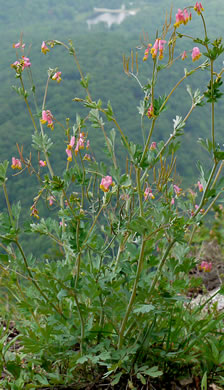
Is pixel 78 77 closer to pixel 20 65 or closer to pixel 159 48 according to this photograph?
pixel 20 65

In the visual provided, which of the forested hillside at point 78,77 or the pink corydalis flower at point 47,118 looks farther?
the forested hillside at point 78,77

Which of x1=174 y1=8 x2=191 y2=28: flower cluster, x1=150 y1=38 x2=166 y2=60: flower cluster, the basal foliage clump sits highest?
x1=174 y1=8 x2=191 y2=28: flower cluster

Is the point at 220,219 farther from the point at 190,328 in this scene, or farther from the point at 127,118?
the point at 127,118

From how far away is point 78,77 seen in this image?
3266 cm

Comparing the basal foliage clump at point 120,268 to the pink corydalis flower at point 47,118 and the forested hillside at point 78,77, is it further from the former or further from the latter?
the forested hillside at point 78,77

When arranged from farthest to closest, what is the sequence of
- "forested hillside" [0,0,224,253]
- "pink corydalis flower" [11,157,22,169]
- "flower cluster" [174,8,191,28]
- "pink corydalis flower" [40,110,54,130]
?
A: "forested hillside" [0,0,224,253], "pink corydalis flower" [11,157,22,169], "pink corydalis flower" [40,110,54,130], "flower cluster" [174,8,191,28]

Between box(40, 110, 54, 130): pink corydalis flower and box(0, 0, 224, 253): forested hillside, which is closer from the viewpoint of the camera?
box(40, 110, 54, 130): pink corydalis flower

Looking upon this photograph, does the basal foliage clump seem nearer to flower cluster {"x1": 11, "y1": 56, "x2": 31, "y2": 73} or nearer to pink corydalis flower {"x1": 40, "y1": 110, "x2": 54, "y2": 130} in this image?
pink corydalis flower {"x1": 40, "y1": 110, "x2": 54, "y2": 130}

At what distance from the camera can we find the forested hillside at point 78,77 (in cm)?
2114

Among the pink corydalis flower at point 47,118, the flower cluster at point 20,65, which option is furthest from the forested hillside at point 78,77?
the pink corydalis flower at point 47,118

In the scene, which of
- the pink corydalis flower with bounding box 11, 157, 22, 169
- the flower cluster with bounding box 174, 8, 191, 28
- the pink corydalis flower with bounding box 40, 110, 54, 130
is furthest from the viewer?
the pink corydalis flower with bounding box 11, 157, 22, 169

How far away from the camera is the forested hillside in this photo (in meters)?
21.1

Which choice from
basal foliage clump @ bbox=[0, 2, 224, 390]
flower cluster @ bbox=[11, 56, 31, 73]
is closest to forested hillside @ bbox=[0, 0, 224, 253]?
flower cluster @ bbox=[11, 56, 31, 73]

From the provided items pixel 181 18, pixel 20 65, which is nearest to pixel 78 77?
pixel 20 65
